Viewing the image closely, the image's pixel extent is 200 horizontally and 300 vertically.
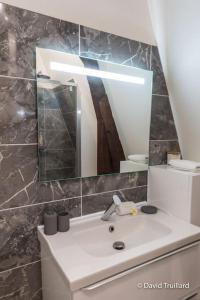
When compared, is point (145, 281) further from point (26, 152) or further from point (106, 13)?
point (106, 13)

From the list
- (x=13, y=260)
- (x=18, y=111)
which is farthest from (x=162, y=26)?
(x=13, y=260)

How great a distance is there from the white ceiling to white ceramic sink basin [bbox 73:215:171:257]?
50.4 inches

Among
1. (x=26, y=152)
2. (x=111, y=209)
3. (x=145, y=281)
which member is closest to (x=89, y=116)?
(x=26, y=152)

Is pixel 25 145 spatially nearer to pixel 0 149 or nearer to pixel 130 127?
pixel 0 149

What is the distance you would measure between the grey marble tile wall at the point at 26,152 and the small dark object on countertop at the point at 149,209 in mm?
371

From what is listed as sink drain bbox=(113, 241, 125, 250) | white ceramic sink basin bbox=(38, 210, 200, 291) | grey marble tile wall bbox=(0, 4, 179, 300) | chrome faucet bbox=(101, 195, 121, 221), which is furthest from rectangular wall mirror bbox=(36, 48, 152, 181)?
sink drain bbox=(113, 241, 125, 250)

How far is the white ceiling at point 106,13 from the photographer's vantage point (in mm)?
1188

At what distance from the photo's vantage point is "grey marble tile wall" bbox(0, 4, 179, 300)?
1.12 metres

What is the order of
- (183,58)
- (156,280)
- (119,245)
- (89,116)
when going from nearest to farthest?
(156,280) < (119,245) < (89,116) < (183,58)

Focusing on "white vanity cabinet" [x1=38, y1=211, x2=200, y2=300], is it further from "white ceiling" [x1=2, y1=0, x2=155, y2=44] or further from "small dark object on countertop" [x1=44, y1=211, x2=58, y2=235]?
"white ceiling" [x1=2, y1=0, x2=155, y2=44]

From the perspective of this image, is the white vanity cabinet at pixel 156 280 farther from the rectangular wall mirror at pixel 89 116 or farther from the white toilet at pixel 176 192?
the rectangular wall mirror at pixel 89 116

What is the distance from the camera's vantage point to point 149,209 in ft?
5.10

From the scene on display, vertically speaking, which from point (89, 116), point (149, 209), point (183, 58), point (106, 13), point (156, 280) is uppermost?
point (106, 13)

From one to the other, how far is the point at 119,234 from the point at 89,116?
798mm
